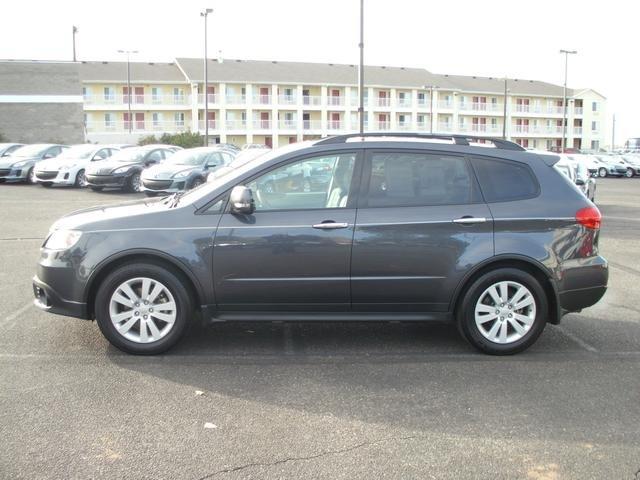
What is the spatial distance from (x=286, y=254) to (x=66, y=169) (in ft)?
63.5

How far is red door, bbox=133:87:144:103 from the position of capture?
73.6m

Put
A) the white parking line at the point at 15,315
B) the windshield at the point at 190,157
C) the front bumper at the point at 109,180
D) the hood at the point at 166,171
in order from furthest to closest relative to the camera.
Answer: the front bumper at the point at 109,180, the windshield at the point at 190,157, the hood at the point at 166,171, the white parking line at the point at 15,315

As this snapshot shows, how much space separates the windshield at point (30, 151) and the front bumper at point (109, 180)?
6.13 m

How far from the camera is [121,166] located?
21.0 meters

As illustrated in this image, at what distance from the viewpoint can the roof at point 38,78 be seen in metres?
51.5

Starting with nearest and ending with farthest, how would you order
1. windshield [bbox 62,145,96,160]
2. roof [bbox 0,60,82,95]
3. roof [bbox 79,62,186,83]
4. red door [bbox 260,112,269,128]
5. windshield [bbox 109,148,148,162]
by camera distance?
1. windshield [bbox 109,148,148,162]
2. windshield [bbox 62,145,96,160]
3. roof [bbox 0,60,82,95]
4. roof [bbox 79,62,186,83]
5. red door [bbox 260,112,269,128]

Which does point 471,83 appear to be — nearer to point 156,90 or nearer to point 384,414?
point 156,90

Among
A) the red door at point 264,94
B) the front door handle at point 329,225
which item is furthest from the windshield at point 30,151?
the red door at point 264,94

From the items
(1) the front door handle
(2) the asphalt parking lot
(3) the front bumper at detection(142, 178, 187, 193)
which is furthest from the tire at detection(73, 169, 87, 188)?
(1) the front door handle

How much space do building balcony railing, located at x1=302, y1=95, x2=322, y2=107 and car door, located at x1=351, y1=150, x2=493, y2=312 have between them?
74.2 m

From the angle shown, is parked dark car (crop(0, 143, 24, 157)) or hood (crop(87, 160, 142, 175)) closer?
hood (crop(87, 160, 142, 175))

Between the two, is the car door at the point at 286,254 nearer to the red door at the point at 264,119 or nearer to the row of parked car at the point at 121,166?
the row of parked car at the point at 121,166

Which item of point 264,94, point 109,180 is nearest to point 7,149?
point 109,180

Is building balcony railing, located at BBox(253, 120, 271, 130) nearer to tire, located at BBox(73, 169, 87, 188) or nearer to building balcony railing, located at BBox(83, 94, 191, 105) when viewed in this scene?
building balcony railing, located at BBox(83, 94, 191, 105)
